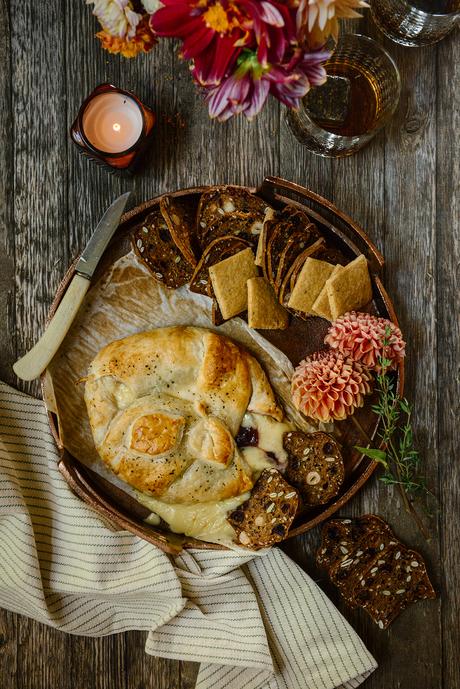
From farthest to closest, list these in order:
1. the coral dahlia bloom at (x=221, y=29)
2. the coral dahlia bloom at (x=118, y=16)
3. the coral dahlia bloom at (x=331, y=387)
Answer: the coral dahlia bloom at (x=331, y=387) → the coral dahlia bloom at (x=118, y=16) → the coral dahlia bloom at (x=221, y=29)

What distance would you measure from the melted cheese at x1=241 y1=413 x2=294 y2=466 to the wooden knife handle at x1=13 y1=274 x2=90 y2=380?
525mm

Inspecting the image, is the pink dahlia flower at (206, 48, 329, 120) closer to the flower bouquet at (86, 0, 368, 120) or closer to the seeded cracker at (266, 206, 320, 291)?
the flower bouquet at (86, 0, 368, 120)

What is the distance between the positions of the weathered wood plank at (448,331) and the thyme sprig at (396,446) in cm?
8

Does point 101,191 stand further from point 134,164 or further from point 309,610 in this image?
point 309,610

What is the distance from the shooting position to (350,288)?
1.61 metres

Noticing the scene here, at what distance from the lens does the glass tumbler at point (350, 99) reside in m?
1.60

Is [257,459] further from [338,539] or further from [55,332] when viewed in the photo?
[55,332]

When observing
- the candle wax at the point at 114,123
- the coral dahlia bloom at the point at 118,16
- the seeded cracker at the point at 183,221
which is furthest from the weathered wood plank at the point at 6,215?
the coral dahlia bloom at the point at 118,16

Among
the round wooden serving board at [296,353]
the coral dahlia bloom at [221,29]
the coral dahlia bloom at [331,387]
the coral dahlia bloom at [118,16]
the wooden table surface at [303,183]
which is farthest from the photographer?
the wooden table surface at [303,183]

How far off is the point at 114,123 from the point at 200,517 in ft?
3.44

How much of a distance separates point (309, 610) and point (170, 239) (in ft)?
3.57

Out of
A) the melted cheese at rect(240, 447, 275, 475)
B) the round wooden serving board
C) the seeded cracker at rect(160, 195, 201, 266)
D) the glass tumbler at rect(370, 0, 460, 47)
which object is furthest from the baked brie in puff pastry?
the glass tumbler at rect(370, 0, 460, 47)

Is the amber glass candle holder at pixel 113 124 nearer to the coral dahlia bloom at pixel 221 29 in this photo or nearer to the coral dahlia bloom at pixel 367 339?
the coral dahlia bloom at pixel 221 29

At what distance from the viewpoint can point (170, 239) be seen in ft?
5.37
